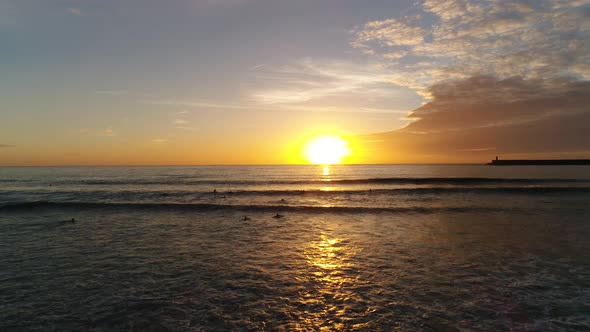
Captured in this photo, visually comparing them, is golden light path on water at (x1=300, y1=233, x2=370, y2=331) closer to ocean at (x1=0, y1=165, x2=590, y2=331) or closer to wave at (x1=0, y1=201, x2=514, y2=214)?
ocean at (x1=0, y1=165, x2=590, y2=331)

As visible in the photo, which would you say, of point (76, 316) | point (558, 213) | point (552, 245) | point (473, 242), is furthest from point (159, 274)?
point (558, 213)

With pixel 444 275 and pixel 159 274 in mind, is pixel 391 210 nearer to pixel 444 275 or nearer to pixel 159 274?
pixel 444 275

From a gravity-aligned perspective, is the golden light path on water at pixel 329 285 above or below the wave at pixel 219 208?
above

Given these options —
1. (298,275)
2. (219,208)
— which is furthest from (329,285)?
(219,208)

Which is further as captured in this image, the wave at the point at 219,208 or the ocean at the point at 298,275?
the wave at the point at 219,208

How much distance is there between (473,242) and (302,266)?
1012 cm

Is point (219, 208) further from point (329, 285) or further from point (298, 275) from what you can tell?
point (329, 285)

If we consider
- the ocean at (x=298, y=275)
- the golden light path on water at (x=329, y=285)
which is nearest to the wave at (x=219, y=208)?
the ocean at (x=298, y=275)

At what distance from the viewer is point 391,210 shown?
27828 millimetres

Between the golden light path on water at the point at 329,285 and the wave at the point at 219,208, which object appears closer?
the golden light path on water at the point at 329,285

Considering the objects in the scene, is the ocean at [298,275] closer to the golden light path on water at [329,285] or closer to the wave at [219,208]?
the golden light path on water at [329,285]

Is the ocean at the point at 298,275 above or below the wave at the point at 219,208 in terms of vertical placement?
above

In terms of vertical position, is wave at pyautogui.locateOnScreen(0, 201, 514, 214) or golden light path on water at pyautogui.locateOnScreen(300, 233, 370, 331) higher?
golden light path on water at pyautogui.locateOnScreen(300, 233, 370, 331)

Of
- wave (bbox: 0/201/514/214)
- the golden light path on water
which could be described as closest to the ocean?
the golden light path on water
